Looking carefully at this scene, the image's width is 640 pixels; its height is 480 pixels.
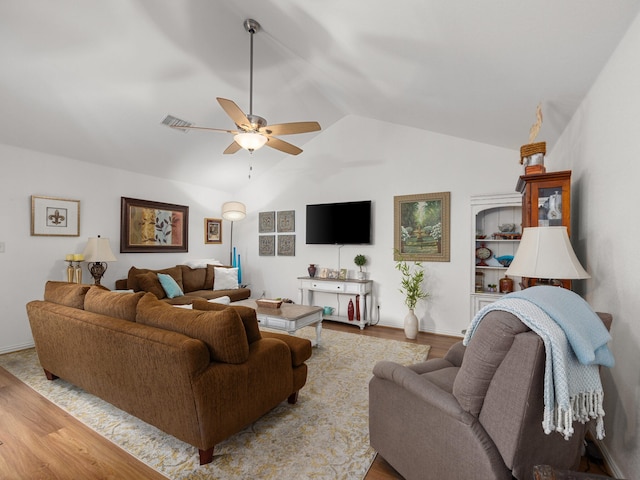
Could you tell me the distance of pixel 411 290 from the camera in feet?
14.4

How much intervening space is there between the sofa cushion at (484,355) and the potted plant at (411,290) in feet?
9.58

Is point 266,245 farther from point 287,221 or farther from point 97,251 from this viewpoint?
point 97,251

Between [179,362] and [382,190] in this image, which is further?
[382,190]

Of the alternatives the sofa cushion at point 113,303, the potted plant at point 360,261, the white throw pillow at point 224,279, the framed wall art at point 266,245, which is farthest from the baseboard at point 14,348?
the potted plant at point 360,261

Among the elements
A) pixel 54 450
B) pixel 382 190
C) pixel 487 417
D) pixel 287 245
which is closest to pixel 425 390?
pixel 487 417

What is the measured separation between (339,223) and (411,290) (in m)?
1.58

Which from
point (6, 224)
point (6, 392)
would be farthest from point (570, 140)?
point (6, 224)

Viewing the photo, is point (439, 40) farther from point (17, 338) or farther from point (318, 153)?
point (17, 338)

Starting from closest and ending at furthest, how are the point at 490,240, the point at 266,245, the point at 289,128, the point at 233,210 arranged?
the point at 289,128 → the point at 490,240 → the point at 233,210 → the point at 266,245

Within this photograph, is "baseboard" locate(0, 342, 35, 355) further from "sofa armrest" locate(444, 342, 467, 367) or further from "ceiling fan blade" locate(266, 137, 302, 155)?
"sofa armrest" locate(444, 342, 467, 367)

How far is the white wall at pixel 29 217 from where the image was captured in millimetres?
3660

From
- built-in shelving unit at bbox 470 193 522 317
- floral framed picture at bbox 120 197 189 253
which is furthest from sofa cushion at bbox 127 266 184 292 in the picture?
built-in shelving unit at bbox 470 193 522 317

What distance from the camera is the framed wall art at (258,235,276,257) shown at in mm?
5988

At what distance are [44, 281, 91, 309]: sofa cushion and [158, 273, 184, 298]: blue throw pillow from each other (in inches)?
68.8
